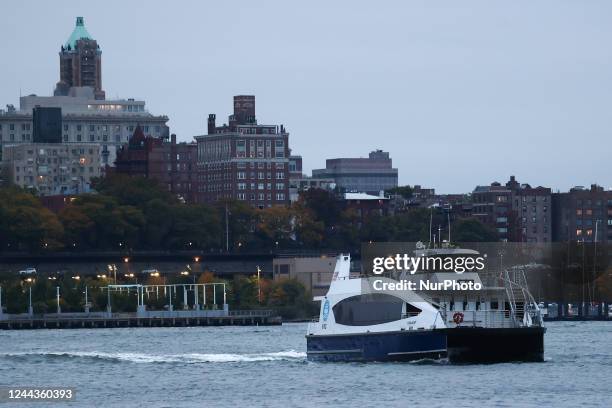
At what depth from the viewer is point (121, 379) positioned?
100938 mm

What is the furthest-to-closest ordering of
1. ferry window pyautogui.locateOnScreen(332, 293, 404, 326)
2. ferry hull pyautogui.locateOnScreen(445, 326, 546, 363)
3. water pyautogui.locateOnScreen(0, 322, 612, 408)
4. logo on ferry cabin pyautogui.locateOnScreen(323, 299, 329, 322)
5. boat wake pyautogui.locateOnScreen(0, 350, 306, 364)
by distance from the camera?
1. boat wake pyautogui.locateOnScreen(0, 350, 306, 364)
2. logo on ferry cabin pyautogui.locateOnScreen(323, 299, 329, 322)
3. ferry window pyautogui.locateOnScreen(332, 293, 404, 326)
4. ferry hull pyautogui.locateOnScreen(445, 326, 546, 363)
5. water pyautogui.locateOnScreen(0, 322, 612, 408)

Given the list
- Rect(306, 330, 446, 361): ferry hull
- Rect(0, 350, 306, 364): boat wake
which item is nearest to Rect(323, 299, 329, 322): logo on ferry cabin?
Rect(306, 330, 446, 361): ferry hull

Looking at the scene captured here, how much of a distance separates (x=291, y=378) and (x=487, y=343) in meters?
8.77

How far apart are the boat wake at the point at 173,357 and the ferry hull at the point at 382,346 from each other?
8.15 metres

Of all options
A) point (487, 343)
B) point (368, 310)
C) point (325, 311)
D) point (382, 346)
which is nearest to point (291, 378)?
point (382, 346)

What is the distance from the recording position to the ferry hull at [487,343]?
9519 centimetres

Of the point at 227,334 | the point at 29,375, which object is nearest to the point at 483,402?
the point at 29,375

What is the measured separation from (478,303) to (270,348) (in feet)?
115

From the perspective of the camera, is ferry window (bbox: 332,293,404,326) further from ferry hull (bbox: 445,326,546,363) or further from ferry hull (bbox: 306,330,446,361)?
ferry hull (bbox: 445,326,546,363)

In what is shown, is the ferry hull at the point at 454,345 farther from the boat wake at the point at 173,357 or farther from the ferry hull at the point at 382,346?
the boat wake at the point at 173,357

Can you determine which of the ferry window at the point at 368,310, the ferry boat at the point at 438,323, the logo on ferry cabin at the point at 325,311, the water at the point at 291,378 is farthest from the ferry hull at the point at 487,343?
the logo on ferry cabin at the point at 325,311

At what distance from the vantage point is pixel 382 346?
9688cm

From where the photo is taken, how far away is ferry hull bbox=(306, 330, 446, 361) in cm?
9525

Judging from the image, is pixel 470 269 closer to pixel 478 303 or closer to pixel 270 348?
pixel 478 303
